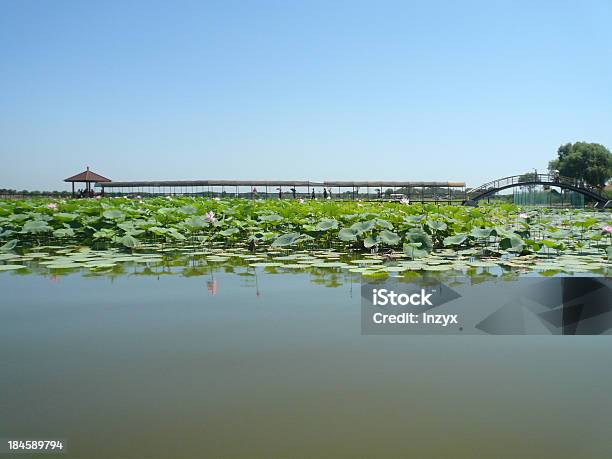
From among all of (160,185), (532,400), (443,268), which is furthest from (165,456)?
(160,185)

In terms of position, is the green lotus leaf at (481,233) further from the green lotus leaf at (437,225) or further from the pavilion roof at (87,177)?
the pavilion roof at (87,177)

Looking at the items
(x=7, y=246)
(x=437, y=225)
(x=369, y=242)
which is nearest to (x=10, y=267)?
(x=7, y=246)

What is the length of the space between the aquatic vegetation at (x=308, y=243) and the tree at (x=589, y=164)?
4168cm

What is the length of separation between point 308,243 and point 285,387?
173 inches

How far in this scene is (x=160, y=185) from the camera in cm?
3309

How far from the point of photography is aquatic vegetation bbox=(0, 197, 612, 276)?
167 inches

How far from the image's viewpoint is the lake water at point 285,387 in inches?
51.6

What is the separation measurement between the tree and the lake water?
46.8 metres

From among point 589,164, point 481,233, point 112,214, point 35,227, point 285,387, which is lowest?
point 285,387

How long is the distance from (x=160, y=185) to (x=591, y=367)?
32.9 metres

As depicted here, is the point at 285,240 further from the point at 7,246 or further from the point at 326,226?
the point at 7,246

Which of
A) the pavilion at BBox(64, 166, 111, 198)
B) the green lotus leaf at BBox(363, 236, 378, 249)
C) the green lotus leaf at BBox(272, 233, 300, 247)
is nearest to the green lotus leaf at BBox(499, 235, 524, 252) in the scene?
the green lotus leaf at BBox(363, 236, 378, 249)

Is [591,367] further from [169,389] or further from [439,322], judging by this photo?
[169,389]

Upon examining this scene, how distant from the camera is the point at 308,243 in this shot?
601 centimetres
